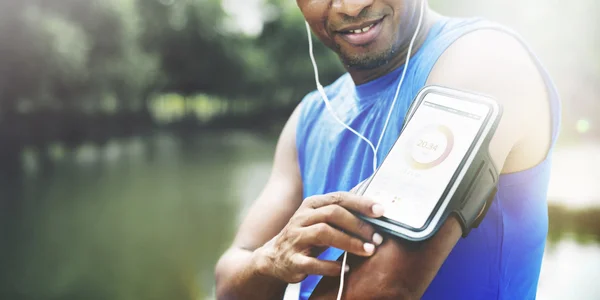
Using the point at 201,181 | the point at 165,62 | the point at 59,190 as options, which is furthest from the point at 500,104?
the point at 59,190

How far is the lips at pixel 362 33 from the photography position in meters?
0.63

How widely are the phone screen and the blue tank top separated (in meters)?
0.05

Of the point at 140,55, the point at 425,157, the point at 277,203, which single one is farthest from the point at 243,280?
the point at 140,55

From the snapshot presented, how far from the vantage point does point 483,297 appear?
576 mm

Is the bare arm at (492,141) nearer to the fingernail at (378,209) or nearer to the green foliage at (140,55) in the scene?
the fingernail at (378,209)

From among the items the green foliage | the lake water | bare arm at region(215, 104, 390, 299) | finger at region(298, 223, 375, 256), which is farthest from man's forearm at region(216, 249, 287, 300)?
the lake water

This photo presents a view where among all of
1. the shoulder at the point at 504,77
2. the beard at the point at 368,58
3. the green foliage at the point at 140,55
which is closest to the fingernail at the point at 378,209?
the shoulder at the point at 504,77

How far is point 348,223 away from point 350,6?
0.26m

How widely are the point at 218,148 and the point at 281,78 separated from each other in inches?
19.1

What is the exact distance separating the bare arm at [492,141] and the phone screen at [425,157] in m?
0.02

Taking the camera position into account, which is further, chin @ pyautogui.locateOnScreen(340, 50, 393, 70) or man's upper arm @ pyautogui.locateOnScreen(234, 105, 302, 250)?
man's upper arm @ pyautogui.locateOnScreen(234, 105, 302, 250)

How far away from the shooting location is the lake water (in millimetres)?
1543

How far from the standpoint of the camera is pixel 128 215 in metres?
1.63

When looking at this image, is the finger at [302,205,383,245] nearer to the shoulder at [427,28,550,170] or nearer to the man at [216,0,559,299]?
the man at [216,0,559,299]
